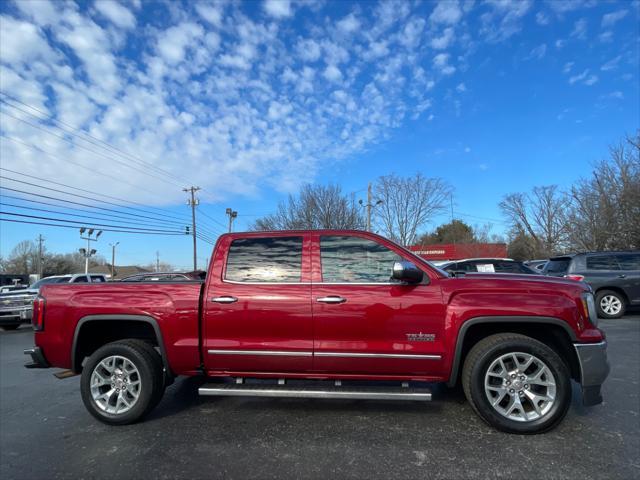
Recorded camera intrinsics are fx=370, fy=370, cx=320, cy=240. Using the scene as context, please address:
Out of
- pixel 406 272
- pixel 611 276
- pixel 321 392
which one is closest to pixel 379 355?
pixel 321 392

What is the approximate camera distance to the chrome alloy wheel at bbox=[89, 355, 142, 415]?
3613 mm

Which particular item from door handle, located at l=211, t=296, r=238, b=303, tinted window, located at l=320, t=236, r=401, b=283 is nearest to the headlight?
tinted window, located at l=320, t=236, r=401, b=283

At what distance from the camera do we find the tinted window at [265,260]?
3.66 metres

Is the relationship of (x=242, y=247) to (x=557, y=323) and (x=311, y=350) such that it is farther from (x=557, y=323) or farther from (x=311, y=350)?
(x=557, y=323)

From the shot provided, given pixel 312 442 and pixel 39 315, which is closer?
pixel 312 442

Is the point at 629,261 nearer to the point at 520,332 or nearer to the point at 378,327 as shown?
the point at 520,332

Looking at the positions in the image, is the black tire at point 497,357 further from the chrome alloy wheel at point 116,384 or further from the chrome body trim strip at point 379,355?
the chrome alloy wheel at point 116,384

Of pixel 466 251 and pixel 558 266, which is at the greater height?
pixel 466 251

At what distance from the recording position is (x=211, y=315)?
354 centimetres

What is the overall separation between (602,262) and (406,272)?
32.6 ft

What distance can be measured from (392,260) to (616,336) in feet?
22.1

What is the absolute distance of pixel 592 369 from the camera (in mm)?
3180

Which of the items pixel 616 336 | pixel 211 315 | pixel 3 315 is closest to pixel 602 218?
pixel 616 336

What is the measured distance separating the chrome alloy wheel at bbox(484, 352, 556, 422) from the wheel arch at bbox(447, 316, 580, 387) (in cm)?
28
